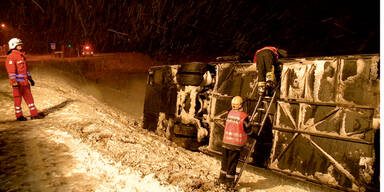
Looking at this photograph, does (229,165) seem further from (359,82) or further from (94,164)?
(359,82)

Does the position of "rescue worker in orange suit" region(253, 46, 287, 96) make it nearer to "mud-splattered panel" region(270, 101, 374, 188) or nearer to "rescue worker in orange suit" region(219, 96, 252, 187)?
"mud-splattered panel" region(270, 101, 374, 188)

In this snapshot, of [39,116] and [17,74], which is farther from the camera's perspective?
[39,116]

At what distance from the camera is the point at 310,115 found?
14.4 ft

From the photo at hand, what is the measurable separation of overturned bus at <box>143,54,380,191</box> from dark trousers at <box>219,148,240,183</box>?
575 mm

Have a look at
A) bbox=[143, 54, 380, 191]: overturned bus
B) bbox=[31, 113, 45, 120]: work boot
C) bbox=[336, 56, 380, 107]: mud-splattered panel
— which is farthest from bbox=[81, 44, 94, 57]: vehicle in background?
bbox=[336, 56, 380, 107]: mud-splattered panel

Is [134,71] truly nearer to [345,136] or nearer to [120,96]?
[120,96]

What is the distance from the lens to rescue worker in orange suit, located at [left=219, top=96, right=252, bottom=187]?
4.07m

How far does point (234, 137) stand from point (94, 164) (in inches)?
104

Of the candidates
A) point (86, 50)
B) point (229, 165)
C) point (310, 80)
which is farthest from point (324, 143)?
point (86, 50)

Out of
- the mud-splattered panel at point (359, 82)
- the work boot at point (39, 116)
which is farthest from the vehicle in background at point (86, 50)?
the mud-splattered panel at point (359, 82)

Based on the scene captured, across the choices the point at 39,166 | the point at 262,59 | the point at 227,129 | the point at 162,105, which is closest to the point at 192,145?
the point at 162,105

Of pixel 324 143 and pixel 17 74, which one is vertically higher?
pixel 17 74

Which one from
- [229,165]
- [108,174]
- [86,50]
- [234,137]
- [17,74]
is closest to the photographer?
[108,174]

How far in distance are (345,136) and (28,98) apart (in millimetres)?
7939
